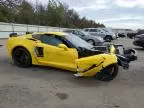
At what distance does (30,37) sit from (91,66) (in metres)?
3.31

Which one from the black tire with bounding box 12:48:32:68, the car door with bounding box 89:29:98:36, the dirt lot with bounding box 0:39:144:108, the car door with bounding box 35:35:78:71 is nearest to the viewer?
the dirt lot with bounding box 0:39:144:108

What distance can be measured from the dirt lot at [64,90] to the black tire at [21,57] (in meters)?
0.52

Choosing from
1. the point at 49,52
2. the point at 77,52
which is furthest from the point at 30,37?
the point at 77,52

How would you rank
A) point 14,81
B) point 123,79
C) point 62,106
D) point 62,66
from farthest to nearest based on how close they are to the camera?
point 62,66 < point 123,79 < point 14,81 < point 62,106

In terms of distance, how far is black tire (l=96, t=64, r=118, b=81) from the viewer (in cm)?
898

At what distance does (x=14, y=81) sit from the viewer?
8.83 meters

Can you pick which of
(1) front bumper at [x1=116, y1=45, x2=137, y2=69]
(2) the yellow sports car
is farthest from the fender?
(1) front bumper at [x1=116, y1=45, x2=137, y2=69]

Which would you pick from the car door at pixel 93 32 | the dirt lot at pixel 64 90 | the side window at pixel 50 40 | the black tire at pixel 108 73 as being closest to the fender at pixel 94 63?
the black tire at pixel 108 73

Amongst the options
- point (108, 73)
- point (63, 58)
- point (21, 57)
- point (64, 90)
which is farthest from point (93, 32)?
point (64, 90)

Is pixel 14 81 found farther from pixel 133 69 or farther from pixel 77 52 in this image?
pixel 133 69

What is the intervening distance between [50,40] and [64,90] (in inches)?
126

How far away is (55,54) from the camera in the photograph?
1025cm

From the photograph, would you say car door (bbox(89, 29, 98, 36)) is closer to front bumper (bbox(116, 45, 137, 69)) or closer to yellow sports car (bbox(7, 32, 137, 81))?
front bumper (bbox(116, 45, 137, 69))

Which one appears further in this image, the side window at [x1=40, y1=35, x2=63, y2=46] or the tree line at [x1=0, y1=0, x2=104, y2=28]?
the tree line at [x1=0, y1=0, x2=104, y2=28]
